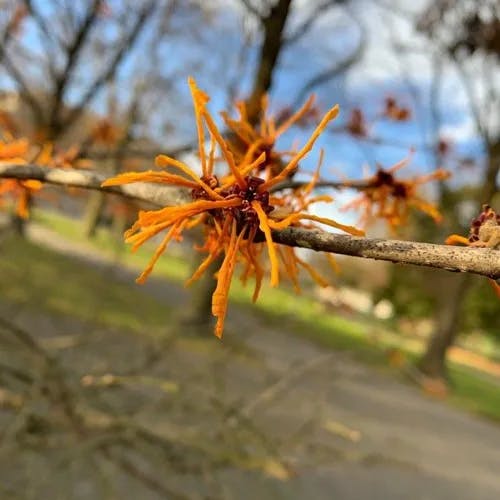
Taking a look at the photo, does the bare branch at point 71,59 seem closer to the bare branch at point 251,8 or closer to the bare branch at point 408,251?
the bare branch at point 251,8

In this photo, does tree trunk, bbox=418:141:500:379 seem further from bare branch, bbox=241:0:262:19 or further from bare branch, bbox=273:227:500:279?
bare branch, bbox=273:227:500:279

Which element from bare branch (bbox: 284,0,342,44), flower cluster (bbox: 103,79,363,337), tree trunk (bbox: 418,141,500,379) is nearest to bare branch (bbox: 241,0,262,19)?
bare branch (bbox: 284,0,342,44)

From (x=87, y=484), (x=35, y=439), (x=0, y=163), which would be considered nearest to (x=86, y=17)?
(x=87, y=484)

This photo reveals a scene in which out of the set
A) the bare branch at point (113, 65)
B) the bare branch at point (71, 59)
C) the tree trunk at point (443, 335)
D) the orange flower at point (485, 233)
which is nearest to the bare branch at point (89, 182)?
the orange flower at point (485, 233)

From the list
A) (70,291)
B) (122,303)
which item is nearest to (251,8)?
(70,291)

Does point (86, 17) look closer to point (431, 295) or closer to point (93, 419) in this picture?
point (93, 419)

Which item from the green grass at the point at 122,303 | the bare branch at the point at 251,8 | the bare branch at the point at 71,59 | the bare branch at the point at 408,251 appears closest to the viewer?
the bare branch at the point at 408,251
